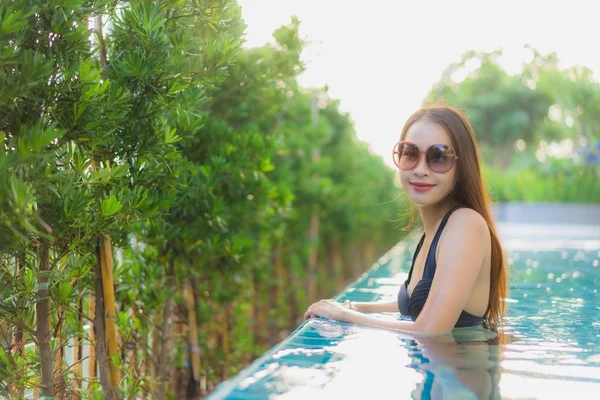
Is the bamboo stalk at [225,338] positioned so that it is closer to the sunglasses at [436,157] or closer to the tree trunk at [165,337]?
the tree trunk at [165,337]

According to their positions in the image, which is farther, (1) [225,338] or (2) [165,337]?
(1) [225,338]

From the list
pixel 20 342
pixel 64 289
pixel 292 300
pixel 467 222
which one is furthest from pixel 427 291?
pixel 292 300

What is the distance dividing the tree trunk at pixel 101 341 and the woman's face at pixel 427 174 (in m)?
1.19

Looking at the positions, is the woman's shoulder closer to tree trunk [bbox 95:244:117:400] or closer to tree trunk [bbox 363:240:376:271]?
tree trunk [bbox 95:244:117:400]

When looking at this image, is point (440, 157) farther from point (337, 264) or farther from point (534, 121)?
point (534, 121)

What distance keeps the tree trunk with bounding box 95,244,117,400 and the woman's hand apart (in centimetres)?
78

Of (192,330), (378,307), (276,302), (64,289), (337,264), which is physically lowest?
(276,302)

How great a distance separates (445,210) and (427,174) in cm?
22

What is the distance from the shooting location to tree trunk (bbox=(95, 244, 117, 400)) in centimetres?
282

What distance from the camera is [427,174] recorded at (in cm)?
291

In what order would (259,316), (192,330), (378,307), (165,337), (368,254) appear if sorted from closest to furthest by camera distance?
(378,307) < (165,337) < (192,330) < (259,316) < (368,254)

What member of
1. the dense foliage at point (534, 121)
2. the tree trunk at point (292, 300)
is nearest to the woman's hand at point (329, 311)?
the tree trunk at point (292, 300)

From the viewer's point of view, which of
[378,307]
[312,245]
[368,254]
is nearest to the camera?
[378,307]

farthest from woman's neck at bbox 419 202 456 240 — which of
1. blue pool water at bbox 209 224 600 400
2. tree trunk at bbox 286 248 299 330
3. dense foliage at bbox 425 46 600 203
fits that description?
dense foliage at bbox 425 46 600 203
